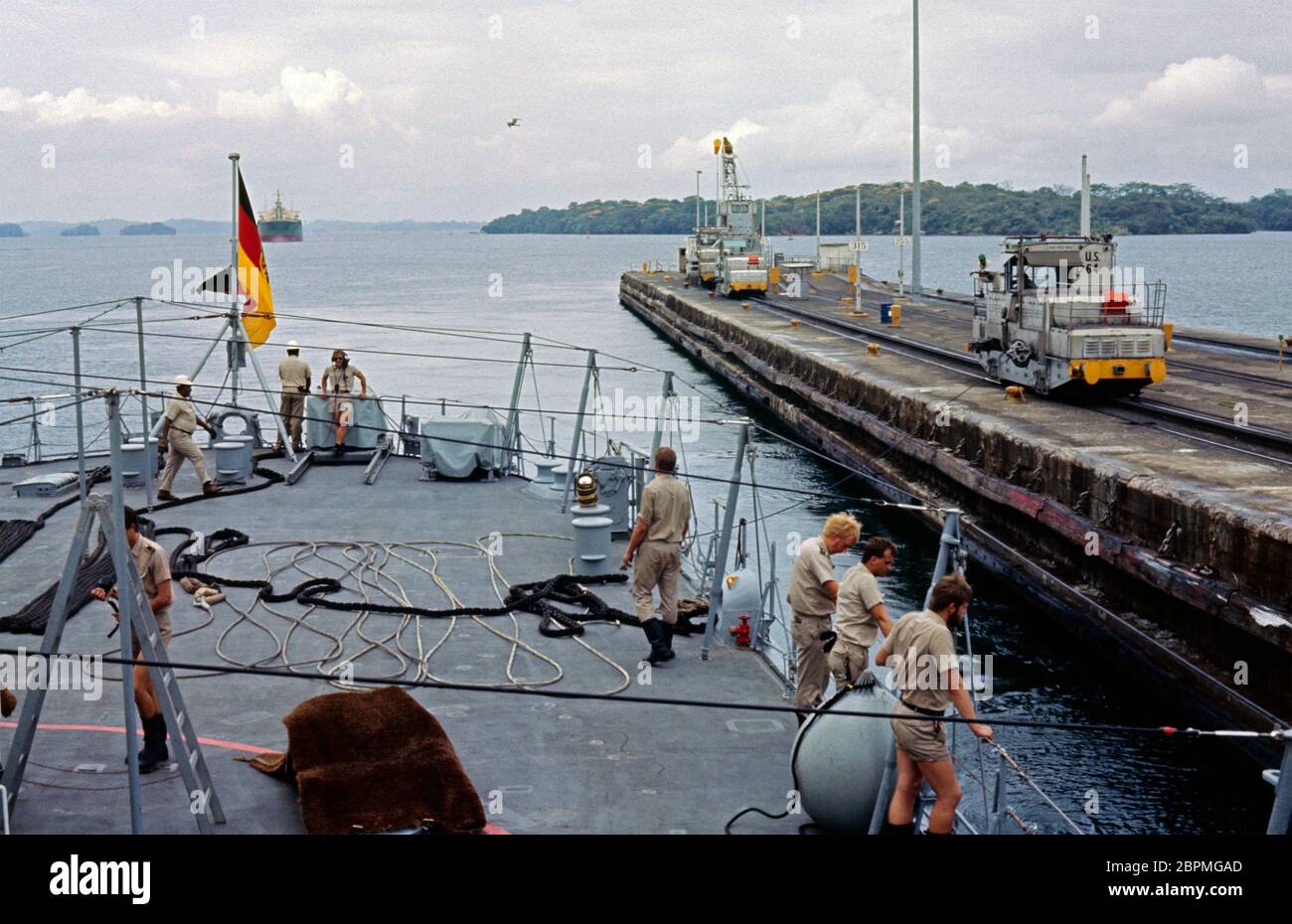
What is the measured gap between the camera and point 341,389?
20531 mm

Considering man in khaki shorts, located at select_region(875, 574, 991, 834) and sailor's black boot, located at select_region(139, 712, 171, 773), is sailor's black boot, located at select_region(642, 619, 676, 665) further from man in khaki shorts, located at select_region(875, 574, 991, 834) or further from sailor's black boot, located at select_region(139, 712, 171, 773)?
sailor's black boot, located at select_region(139, 712, 171, 773)

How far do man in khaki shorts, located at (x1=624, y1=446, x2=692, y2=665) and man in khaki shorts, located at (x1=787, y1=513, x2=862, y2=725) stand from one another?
1.76 meters

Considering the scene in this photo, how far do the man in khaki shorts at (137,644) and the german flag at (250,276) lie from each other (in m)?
11.5

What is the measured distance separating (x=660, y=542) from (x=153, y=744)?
14.3 feet

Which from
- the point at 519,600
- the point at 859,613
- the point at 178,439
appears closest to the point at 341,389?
the point at 178,439

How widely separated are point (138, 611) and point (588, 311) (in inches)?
3623

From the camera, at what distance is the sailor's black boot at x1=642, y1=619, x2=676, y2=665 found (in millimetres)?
11211

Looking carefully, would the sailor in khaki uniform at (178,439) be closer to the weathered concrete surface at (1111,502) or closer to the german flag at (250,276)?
the german flag at (250,276)

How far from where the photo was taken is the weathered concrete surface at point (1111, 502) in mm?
14641

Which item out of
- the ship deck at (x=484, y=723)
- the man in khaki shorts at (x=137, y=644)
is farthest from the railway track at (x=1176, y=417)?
the man in khaki shorts at (x=137, y=644)

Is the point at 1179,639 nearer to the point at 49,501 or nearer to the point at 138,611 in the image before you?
the point at 138,611

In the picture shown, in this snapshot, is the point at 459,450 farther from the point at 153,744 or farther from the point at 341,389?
the point at 153,744

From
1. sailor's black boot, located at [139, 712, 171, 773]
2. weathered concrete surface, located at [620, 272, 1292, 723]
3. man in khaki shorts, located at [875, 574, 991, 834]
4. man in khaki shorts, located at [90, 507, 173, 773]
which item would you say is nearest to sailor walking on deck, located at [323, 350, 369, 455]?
Result: man in khaki shorts, located at [90, 507, 173, 773]

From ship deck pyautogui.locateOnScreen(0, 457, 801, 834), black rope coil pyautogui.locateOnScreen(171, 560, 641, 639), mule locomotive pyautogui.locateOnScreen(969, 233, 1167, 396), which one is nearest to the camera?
ship deck pyautogui.locateOnScreen(0, 457, 801, 834)
